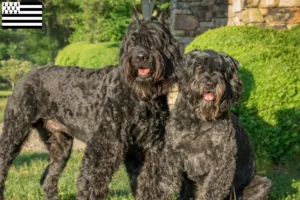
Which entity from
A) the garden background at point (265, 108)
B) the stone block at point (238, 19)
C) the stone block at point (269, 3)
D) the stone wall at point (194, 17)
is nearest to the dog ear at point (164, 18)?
the garden background at point (265, 108)

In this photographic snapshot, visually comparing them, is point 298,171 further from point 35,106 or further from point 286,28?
point 35,106

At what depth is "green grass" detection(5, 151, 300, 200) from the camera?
24.6ft

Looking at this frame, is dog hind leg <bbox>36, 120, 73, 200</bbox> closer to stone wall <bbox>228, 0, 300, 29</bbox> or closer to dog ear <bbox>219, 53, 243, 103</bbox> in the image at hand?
dog ear <bbox>219, 53, 243, 103</bbox>

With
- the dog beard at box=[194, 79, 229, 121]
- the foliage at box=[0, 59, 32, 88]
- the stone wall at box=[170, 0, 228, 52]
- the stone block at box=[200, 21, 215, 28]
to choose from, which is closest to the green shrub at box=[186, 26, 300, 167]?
the dog beard at box=[194, 79, 229, 121]

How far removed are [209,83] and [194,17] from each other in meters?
10.7

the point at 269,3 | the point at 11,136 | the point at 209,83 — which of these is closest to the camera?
the point at 209,83

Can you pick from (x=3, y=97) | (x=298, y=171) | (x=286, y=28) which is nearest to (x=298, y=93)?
(x=298, y=171)

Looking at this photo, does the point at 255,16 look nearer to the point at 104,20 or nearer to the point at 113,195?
the point at 113,195

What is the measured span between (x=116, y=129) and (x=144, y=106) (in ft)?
1.20

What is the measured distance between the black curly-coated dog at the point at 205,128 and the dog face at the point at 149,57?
0.26m

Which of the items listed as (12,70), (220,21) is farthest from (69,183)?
(12,70)

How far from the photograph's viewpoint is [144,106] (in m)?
5.34

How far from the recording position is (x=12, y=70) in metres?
34.9

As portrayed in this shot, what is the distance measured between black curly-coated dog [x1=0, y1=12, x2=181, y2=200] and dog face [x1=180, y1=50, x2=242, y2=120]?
203 mm
